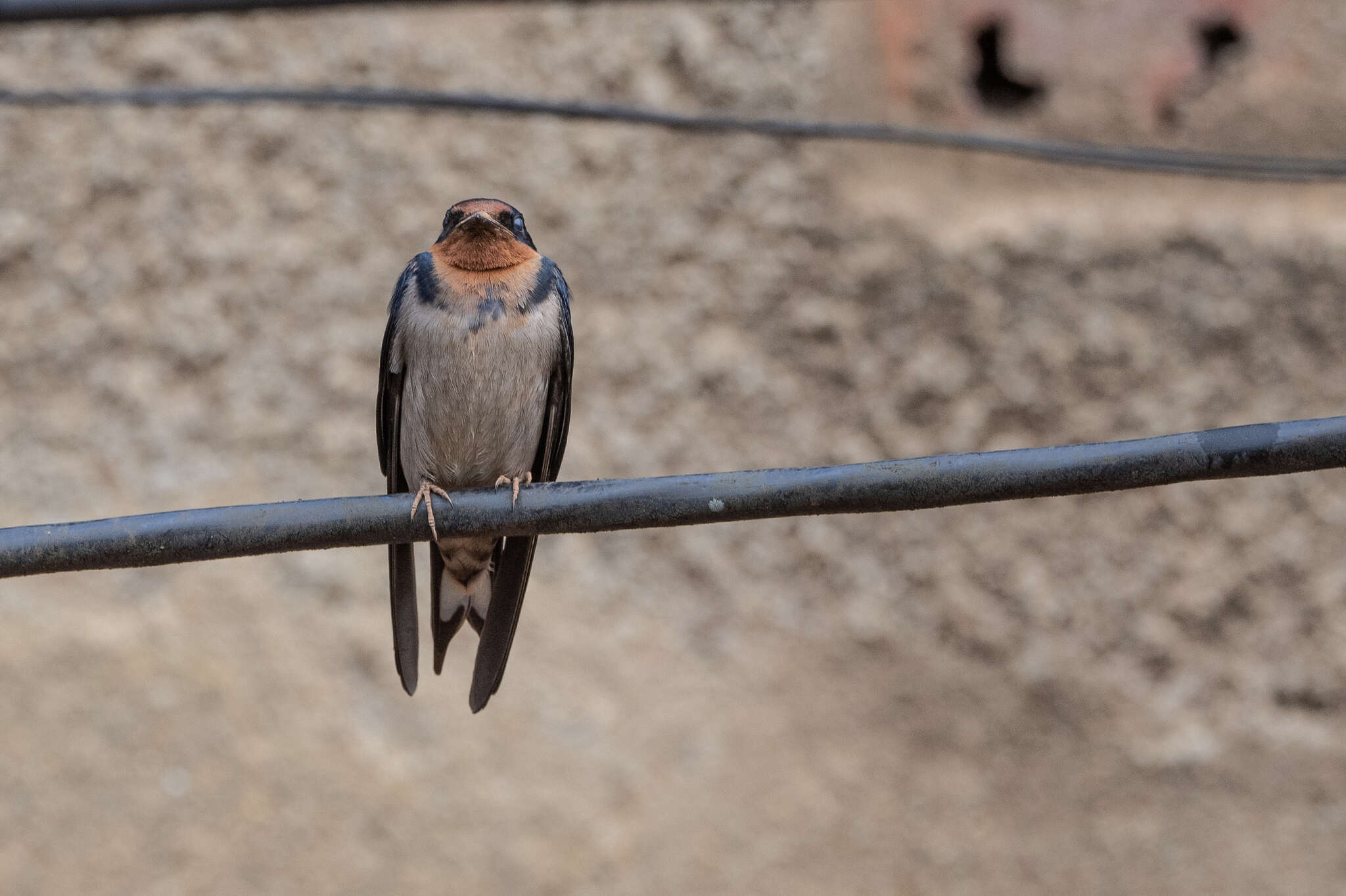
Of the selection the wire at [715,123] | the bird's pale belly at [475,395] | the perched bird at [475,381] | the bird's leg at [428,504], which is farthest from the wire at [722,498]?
the wire at [715,123]

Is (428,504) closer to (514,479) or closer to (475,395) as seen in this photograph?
(514,479)

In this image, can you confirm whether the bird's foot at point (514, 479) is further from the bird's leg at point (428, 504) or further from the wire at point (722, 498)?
the wire at point (722, 498)

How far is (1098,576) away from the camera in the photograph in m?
3.71

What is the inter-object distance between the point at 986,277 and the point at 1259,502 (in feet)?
3.18

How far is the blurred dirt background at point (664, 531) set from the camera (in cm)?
359

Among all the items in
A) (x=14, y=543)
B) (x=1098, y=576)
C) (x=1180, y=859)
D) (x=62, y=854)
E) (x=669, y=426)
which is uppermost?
(x=14, y=543)

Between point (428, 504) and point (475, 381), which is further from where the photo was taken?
point (475, 381)

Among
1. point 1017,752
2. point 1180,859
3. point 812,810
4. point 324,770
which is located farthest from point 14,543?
point 1180,859

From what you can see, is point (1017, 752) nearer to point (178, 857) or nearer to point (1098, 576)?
point (1098, 576)

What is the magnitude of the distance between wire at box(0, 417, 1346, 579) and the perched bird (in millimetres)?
696

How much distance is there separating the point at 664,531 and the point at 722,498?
2161mm

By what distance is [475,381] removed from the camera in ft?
7.85

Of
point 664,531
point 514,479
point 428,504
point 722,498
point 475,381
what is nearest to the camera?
point 722,498

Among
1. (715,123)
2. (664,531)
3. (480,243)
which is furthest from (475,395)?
(664,531)
